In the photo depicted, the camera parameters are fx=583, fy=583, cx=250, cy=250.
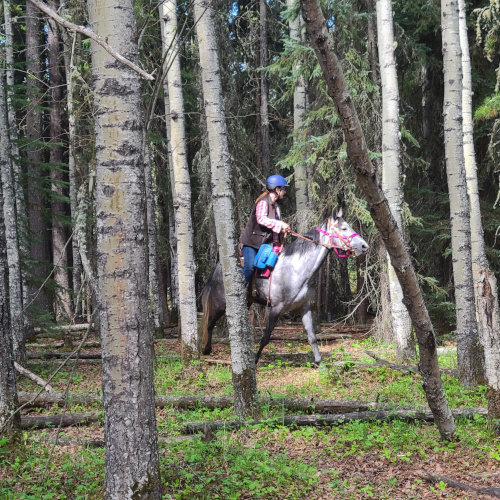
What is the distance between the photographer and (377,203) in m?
4.65

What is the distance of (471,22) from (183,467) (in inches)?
503

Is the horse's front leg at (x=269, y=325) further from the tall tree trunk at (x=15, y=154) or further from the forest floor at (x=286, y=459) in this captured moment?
the tall tree trunk at (x=15, y=154)

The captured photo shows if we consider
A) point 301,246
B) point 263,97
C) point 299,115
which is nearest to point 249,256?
point 301,246

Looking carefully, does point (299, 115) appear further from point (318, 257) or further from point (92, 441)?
point (92, 441)

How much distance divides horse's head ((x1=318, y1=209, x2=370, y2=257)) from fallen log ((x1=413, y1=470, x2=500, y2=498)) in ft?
17.3

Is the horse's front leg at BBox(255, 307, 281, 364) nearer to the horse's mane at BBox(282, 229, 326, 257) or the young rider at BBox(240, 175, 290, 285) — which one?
the young rider at BBox(240, 175, 290, 285)

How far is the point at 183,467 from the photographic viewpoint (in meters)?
5.19

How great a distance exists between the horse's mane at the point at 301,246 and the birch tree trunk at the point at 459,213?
2.97m

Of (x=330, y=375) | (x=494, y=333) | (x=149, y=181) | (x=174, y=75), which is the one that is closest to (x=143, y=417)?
(x=494, y=333)

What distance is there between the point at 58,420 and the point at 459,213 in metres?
6.18

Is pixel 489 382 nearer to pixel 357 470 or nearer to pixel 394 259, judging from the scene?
pixel 357 470

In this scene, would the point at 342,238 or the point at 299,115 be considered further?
the point at 299,115

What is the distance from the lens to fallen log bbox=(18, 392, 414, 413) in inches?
292

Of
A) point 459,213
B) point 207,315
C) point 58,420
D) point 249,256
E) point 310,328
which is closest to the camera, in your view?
point 58,420
